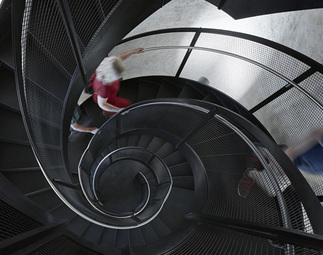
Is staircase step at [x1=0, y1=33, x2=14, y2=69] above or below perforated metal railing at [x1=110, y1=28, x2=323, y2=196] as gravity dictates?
below

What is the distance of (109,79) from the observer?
413 cm

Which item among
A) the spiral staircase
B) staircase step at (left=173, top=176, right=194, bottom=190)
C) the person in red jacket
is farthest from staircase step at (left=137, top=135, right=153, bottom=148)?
the person in red jacket

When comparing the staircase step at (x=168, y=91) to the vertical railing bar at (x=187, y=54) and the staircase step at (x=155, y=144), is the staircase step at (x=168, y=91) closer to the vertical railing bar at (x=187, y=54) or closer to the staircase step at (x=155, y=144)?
the vertical railing bar at (x=187, y=54)

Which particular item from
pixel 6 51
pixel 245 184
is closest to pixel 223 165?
pixel 245 184

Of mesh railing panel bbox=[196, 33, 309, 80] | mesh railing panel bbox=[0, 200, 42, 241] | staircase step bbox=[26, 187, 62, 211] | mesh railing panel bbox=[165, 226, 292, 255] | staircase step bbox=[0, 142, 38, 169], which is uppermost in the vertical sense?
mesh railing panel bbox=[196, 33, 309, 80]

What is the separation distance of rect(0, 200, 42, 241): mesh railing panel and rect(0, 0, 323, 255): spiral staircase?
0.04ft

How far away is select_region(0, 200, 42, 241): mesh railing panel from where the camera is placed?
1.45 meters

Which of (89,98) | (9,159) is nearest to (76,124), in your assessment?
(89,98)

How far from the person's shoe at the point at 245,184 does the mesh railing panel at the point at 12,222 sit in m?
3.42

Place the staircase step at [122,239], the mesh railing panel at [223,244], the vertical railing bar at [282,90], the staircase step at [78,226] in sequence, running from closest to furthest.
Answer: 1. the mesh railing panel at [223,244]
2. the vertical railing bar at [282,90]
3. the staircase step at [78,226]
4. the staircase step at [122,239]

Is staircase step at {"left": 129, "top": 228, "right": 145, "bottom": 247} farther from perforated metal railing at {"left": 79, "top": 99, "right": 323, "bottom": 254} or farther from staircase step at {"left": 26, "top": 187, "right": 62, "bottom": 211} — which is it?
staircase step at {"left": 26, "top": 187, "right": 62, "bottom": 211}

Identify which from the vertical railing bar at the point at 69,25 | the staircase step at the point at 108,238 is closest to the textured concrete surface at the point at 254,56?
the vertical railing bar at the point at 69,25

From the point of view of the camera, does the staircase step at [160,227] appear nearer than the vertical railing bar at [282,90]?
No

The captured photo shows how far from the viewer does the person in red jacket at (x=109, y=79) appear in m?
3.93
